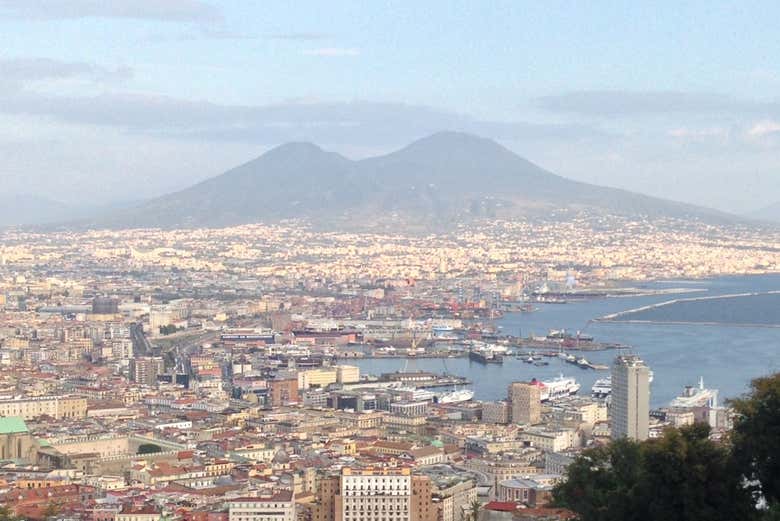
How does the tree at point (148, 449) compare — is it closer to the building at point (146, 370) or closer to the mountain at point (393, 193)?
the building at point (146, 370)

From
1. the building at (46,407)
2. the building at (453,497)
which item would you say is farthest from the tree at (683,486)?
the building at (46,407)

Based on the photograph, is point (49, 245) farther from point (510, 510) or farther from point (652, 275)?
point (510, 510)

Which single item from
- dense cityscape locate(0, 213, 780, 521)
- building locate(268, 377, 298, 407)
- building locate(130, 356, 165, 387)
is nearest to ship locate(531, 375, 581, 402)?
dense cityscape locate(0, 213, 780, 521)

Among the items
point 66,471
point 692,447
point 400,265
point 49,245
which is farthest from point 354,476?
point 49,245

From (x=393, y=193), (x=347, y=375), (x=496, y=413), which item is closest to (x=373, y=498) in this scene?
(x=496, y=413)

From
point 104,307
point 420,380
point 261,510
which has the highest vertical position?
point 261,510

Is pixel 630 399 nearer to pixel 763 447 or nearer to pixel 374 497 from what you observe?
pixel 374 497

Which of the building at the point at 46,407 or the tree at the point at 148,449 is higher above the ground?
the tree at the point at 148,449
